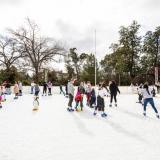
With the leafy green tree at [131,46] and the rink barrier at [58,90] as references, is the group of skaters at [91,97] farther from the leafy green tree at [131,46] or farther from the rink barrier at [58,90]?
the leafy green tree at [131,46]

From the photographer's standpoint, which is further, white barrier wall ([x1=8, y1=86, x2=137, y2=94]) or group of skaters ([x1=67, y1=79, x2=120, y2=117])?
white barrier wall ([x1=8, y1=86, x2=137, y2=94])

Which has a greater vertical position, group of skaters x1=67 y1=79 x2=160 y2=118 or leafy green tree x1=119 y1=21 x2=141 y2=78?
leafy green tree x1=119 y1=21 x2=141 y2=78

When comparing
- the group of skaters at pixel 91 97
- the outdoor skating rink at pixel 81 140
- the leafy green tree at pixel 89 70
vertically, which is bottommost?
the outdoor skating rink at pixel 81 140

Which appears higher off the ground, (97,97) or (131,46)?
(131,46)

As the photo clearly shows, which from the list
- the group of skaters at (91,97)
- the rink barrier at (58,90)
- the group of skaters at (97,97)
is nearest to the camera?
the group of skaters at (97,97)

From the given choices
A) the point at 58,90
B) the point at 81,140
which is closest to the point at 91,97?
the point at 81,140

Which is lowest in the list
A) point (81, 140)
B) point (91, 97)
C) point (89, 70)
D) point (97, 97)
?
point (81, 140)

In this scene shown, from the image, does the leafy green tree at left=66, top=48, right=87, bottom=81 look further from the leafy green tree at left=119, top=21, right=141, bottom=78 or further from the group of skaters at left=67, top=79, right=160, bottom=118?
the group of skaters at left=67, top=79, right=160, bottom=118

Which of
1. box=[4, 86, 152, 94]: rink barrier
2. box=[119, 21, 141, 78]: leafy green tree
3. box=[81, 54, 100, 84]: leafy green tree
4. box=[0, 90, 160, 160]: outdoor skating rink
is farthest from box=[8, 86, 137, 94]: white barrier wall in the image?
box=[81, 54, 100, 84]: leafy green tree

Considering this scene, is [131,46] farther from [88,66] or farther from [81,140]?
[81,140]

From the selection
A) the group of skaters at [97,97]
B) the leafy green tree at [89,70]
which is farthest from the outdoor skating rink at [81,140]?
the leafy green tree at [89,70]

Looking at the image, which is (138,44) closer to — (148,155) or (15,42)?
(15,42)

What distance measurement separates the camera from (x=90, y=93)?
20156 millimetres

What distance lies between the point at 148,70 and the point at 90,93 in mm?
45449
